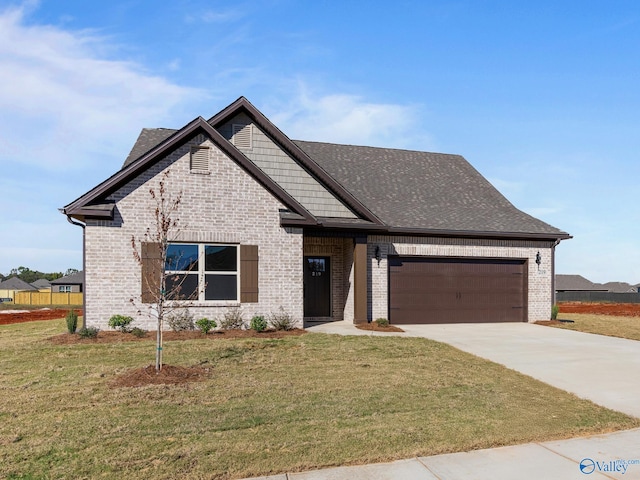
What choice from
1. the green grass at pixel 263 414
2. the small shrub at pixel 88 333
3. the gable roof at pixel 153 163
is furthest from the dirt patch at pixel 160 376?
the gable roof at pixel 153 163

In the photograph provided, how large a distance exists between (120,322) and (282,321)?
14.0 ft

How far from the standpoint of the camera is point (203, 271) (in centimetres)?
1350

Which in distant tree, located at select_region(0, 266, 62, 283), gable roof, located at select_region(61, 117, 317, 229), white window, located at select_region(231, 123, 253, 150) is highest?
white window, located at select_region(231, 123, 253, 150)

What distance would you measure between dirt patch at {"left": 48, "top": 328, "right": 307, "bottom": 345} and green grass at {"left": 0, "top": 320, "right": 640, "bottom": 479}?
1835 mm

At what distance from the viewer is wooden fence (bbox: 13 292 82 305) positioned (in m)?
44.8

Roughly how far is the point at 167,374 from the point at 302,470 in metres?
4.37

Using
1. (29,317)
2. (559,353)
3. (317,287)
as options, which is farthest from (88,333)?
(29,317)

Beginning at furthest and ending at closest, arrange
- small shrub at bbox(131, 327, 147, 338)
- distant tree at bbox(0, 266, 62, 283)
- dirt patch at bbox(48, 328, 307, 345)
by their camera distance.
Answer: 1. distant tree at bbox(0, 266, 62, 283)
2. small shrub at bbox(131, 327, 147, 338)
3. dirt patch at bbox(48, 328, 307, 345)

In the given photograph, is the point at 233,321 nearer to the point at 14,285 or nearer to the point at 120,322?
the point at 120,322

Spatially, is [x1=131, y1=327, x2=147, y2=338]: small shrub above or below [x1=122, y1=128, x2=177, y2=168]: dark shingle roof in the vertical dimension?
below

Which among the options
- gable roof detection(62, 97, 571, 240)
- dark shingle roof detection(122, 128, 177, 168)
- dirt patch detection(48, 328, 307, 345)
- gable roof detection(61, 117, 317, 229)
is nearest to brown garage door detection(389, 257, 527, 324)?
gable roof detection(62, 97, 571, 240)

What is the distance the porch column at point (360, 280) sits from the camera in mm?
15688

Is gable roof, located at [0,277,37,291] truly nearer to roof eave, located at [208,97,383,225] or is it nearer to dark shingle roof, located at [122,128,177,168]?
dark shingle roof, located at [122,128,177,168]

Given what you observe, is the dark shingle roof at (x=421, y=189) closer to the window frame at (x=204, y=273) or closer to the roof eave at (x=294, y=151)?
the roof eave at (x=294, y=151)
